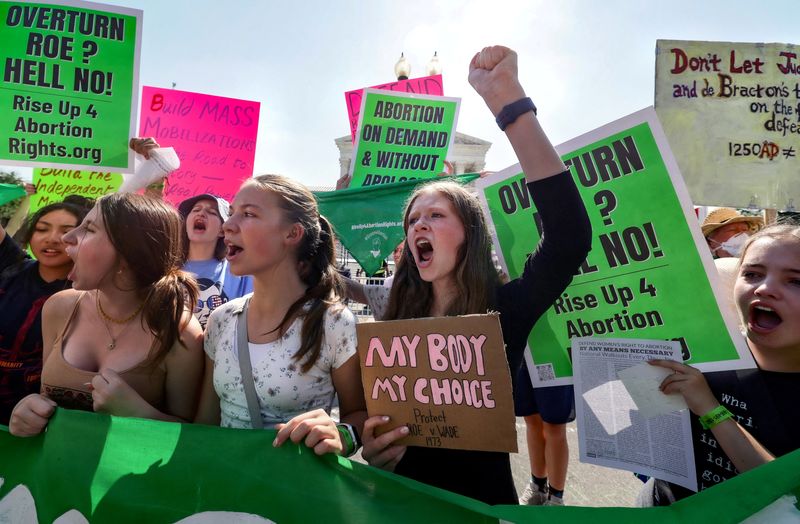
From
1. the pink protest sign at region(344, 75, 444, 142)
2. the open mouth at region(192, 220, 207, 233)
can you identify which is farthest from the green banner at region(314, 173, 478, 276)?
the pink protest sign at region(344, 75, 444, 142)

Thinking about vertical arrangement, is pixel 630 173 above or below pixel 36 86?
below

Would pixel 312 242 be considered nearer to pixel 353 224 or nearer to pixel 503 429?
pixel 503 429

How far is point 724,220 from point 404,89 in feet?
12.6

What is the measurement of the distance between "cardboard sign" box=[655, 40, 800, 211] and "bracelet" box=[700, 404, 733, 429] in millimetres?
1392

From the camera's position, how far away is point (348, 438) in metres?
1.46

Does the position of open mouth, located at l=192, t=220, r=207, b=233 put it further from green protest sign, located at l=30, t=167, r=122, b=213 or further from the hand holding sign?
the hand holding sign

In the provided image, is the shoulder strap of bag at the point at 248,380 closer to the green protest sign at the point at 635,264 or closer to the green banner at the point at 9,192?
the green protest sign at the point at 635,264

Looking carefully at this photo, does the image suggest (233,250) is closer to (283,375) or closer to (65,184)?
(283,375)

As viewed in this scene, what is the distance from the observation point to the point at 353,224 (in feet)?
13.8

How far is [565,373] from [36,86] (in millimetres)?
3120

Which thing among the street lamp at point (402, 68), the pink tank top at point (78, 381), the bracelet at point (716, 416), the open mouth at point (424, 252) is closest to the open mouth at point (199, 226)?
the pink tank top at point (78, 381)

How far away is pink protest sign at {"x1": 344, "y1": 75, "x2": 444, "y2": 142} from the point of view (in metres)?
5.97

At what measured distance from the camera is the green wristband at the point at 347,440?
4.71 feet

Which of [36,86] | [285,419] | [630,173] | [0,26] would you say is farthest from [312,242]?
[0,26]
